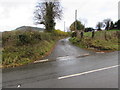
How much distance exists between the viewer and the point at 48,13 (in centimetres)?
2336

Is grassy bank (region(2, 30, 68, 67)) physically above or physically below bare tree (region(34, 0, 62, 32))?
below

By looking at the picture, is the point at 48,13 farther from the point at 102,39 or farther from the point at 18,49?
the point at 18,49

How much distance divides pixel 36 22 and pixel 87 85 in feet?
80.4

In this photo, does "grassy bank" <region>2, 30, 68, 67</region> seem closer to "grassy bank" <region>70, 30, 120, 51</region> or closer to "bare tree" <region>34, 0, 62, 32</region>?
"grassy bank" <region>70, 30, 120, 51</region>

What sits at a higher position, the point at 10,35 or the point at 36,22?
the point at 36,22

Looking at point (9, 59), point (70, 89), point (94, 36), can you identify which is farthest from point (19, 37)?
point (94, 36)

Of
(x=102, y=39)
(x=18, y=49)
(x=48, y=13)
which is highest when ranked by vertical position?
(x=48, y=13)

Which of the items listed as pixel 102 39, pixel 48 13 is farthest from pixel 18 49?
pixel 48 13

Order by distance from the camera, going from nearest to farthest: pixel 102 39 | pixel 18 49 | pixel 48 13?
pixel 18 49, pixel 102 39, pixel 48 13

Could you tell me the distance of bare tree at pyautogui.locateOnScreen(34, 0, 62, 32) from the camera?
23.4m

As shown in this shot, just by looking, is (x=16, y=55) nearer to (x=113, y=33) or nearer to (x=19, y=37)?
(x=19, y=37)

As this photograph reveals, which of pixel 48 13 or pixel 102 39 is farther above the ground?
pixel 48 13

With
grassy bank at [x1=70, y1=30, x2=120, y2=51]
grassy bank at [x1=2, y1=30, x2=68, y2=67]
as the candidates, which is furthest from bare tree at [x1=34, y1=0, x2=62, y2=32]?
grassy bank at [x1=2, y1=30, x2=68, y2=67]

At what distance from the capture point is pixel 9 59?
755 centimetres
